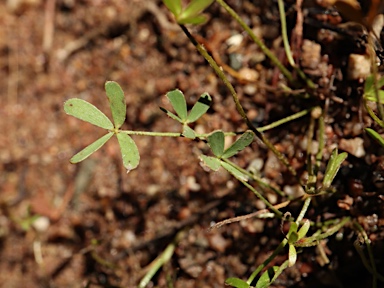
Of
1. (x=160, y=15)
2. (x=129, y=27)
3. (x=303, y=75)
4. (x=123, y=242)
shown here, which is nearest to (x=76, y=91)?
(x=129, y=27)

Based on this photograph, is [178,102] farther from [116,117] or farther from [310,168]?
[310,168]

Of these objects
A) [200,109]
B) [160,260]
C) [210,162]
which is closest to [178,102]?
[200,109]

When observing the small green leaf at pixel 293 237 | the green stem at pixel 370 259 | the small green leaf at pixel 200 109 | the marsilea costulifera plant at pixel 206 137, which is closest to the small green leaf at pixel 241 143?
the marsilea costulifera plant at pixel 206 137

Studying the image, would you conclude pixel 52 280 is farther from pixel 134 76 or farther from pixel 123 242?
pixel 134 76

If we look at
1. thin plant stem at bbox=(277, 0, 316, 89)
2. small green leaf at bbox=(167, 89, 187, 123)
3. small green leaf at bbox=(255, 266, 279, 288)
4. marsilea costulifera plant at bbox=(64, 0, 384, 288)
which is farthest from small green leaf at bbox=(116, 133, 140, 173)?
thin plant stem at bbox=(277, 0, 316, 89)

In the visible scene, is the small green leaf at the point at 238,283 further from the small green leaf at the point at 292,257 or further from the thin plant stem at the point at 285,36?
the thin plant stem at the point at 285,36
